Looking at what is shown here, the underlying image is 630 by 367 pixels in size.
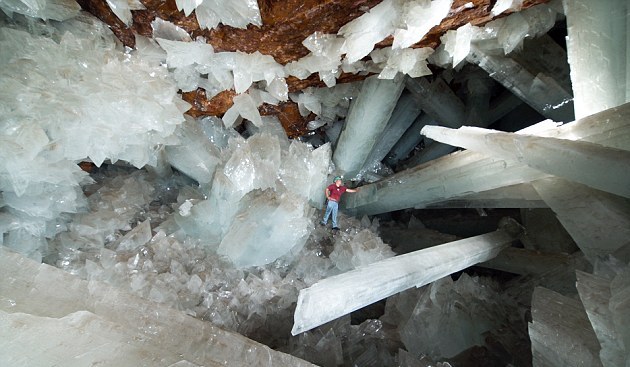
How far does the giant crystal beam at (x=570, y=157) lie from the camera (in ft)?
5.24

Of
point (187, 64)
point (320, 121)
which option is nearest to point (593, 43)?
point (320, 121)

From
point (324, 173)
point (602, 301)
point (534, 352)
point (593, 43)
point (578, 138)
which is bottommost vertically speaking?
point (324, 173)

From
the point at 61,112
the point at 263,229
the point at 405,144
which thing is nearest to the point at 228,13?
the point at 61,112

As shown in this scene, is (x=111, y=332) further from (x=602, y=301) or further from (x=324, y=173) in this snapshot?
(x=324, y=173)

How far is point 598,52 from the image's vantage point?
2.12 metres

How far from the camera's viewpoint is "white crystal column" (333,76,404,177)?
3.06 meters

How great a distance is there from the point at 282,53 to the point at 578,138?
1.85 meters

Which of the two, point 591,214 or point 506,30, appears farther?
point 506,30

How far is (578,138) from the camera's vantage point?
6.36ft

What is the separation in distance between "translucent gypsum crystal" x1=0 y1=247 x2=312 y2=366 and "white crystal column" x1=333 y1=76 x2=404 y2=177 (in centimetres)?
230

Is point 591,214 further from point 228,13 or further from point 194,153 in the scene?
point 194,153

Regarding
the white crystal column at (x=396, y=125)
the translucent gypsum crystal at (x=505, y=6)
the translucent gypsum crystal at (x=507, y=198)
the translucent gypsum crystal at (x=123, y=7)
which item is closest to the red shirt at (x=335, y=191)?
the white crystal column at (x=396, y=125)

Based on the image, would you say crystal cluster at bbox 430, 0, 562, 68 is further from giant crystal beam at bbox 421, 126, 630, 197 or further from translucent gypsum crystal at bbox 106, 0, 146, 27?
translucent gypsum crystal at bbox 106, 0, 146, 27

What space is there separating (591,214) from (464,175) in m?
0.80
